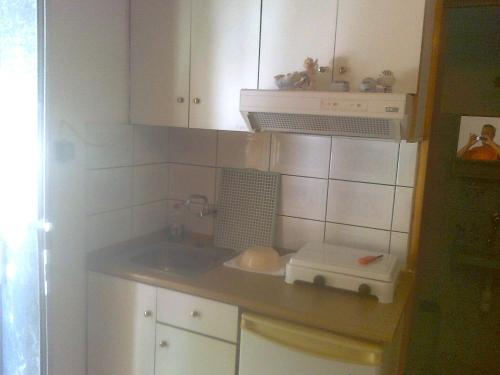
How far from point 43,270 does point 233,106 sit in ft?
3.02

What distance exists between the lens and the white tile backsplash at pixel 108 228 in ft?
5.90

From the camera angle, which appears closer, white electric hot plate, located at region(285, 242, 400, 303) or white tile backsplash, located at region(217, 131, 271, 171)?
white electric hot plate, located at region(285, 242, 400, 303)

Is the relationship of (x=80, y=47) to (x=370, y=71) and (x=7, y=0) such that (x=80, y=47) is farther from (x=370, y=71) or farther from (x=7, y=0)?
(x=370, y=71)

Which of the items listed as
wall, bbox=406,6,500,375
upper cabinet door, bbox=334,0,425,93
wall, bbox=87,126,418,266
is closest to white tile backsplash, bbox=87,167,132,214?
wall, bbox=87,126,418,266

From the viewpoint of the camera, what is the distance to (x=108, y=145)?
72.1 inches

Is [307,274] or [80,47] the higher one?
[80,47]

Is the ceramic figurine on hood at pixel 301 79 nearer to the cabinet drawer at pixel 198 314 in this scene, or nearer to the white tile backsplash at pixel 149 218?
the cabinet drawer at pixel 198 314

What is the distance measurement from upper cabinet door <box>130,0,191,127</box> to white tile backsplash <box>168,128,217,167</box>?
31 cm

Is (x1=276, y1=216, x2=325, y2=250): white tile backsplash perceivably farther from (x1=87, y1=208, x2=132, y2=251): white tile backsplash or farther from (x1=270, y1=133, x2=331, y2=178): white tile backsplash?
(x1=87, y1=208, x2=132, y2=251): white tile backsplash

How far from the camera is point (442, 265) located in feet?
9.20

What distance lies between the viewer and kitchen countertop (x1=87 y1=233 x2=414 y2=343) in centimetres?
131

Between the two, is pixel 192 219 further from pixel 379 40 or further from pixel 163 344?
pixel 379 40

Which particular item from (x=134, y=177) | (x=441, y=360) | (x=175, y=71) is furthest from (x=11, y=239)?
(x=441, y=360)

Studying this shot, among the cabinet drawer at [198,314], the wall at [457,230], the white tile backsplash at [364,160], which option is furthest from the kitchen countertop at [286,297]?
the wall at [457,230]
